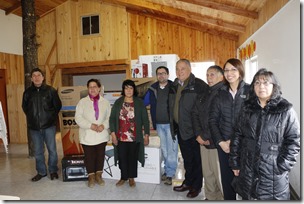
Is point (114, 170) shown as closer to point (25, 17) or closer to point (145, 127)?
point (145, 127)

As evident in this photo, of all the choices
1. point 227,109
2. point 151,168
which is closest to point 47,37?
point 151,168

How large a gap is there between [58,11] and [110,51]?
1.88 metres

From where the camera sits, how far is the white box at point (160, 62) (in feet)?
15.8

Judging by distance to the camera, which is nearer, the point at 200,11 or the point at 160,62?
the point at 160,62

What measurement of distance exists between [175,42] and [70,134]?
3894 mm

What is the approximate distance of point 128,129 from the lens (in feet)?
9.57

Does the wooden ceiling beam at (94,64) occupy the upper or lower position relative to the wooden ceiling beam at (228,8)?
lower

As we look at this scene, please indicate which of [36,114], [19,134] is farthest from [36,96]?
[19,134]

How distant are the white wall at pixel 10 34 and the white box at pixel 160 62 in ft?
11.3

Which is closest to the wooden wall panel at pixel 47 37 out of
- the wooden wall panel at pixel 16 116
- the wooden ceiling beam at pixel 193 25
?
the wooden wall panel at pixel 16 116

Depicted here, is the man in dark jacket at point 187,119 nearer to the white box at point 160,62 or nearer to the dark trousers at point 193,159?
the dark trousers at point 193,159

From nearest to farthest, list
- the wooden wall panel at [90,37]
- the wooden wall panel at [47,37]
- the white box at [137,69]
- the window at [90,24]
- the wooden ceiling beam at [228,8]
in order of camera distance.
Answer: the wooden ceiling beam at [228,8] < the white box at [137,69] < the wooden wall panel at [90,37] < the window at [90,24] < the wooden wall panel at [47,37]

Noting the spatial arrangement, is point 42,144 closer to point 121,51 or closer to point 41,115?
point 41,115

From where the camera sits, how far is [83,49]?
6.66 m
